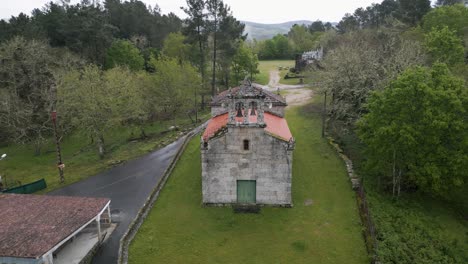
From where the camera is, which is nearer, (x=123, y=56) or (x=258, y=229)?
(x=258, y=229)

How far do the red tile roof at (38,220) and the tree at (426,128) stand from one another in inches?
923

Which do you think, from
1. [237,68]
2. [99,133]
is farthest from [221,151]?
[237,68]

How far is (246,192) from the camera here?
30266 mm

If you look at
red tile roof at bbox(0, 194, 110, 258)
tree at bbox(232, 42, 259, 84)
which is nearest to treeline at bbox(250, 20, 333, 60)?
tree at bbox(232, 42, 259, 84)

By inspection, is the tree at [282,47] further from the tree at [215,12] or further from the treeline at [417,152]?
the treeline at [417,152]

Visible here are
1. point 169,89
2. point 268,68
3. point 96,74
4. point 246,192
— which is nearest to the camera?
point 246,192

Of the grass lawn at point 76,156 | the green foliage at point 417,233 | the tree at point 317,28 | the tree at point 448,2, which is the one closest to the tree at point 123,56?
the grass lawn at point 76,156

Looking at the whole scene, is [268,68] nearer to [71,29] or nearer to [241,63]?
[241,63]

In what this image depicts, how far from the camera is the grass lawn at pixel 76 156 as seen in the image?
40594mm

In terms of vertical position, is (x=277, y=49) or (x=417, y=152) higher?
(x=277, y=49)

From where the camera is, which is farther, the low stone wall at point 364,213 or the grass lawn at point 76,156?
the grass lawn at point 76,156

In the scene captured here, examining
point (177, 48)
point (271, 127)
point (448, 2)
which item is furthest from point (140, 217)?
point (448, 2)

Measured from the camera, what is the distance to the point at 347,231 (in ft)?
88.1

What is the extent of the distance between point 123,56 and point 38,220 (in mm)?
53191
